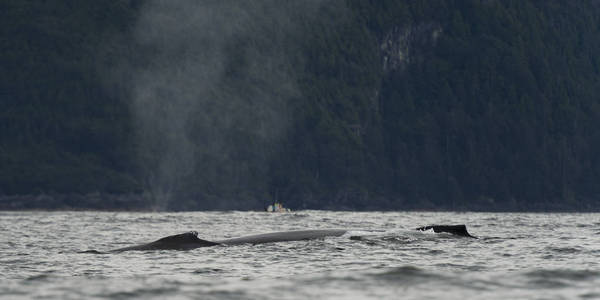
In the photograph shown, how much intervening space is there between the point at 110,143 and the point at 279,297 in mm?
156686

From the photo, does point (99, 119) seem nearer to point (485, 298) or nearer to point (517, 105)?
point (517, 105)

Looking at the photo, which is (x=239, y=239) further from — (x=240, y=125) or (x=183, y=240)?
(x=240, y=125)

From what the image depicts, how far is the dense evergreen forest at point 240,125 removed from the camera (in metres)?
161

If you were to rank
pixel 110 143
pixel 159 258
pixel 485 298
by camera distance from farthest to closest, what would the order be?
pixel 110 143, pixel 159 258, pixel 485 298

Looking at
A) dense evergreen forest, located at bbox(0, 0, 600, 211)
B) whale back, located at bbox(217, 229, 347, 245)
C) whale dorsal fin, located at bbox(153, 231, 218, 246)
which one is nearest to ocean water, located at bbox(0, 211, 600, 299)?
whale back, located at bbox(217, 229, 347, 245)

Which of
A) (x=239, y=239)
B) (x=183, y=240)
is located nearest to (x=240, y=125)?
(x=239, y=239)

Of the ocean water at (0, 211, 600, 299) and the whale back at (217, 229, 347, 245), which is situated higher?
the whale back at (217, 229, 347, 245)

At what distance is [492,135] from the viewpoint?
625ft

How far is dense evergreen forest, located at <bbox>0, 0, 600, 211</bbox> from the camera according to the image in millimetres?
161125

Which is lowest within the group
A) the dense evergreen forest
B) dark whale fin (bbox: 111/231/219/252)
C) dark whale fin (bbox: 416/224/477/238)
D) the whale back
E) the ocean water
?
the ocean water

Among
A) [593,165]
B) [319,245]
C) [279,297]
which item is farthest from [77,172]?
[279,297]

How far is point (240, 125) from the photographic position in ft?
579

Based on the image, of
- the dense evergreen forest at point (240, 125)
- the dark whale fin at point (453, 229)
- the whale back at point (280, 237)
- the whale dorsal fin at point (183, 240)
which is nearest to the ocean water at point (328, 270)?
the dark whale fin at point (453, 229)

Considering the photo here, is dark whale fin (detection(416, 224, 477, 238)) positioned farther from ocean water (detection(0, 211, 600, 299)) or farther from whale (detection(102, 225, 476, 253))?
ocean water (detection(0, 211, 600, 299))
